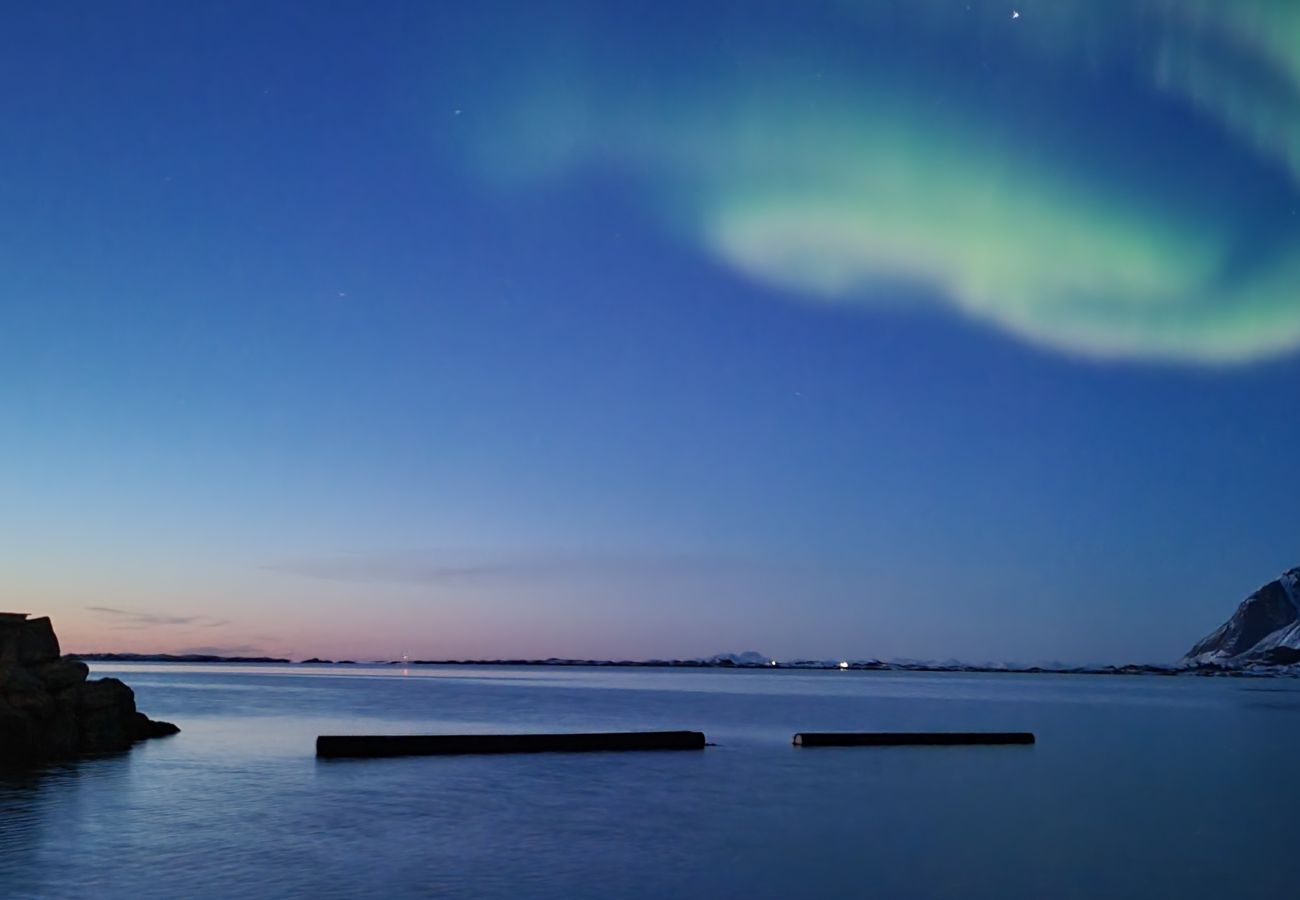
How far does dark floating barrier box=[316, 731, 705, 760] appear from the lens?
164 ft

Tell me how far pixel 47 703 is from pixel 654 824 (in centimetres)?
2742

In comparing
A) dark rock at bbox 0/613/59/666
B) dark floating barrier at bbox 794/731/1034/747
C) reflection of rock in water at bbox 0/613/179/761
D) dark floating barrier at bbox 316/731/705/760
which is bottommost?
dark floating barrier at bbox 794/731/1034/747

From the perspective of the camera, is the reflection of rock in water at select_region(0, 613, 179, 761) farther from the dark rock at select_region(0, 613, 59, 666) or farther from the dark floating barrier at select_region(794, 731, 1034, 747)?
the dark floating barrier at select_region(794, 731, 1034, 747)

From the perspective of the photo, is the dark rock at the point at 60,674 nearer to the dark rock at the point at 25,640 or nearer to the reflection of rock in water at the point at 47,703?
the reflection of rock in water at the point at 47,703

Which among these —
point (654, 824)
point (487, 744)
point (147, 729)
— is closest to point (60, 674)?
point (147, 729)

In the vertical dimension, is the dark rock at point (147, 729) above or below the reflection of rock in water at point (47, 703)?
below

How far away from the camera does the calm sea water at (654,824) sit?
25.0 m

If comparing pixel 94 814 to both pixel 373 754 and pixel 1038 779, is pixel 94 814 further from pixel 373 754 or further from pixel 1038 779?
pixel 1038 779

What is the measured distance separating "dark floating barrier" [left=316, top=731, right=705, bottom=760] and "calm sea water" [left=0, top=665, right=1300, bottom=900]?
188 centimetres

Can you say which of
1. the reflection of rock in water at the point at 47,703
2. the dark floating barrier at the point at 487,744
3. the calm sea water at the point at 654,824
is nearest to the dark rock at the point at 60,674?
the reflection of rock in water at the point at 47,703

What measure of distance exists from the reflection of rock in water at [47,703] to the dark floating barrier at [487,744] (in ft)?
32.0

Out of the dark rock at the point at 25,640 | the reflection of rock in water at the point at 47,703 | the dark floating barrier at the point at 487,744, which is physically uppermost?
the dark rock at the point at 25,640

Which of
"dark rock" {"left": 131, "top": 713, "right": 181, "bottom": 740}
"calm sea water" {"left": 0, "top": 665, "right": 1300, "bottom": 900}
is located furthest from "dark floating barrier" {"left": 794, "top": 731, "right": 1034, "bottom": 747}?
"dark rock" {"left": 131, "top": 713, "right": 181, "bottom": 740}

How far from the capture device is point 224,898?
2250 cm
